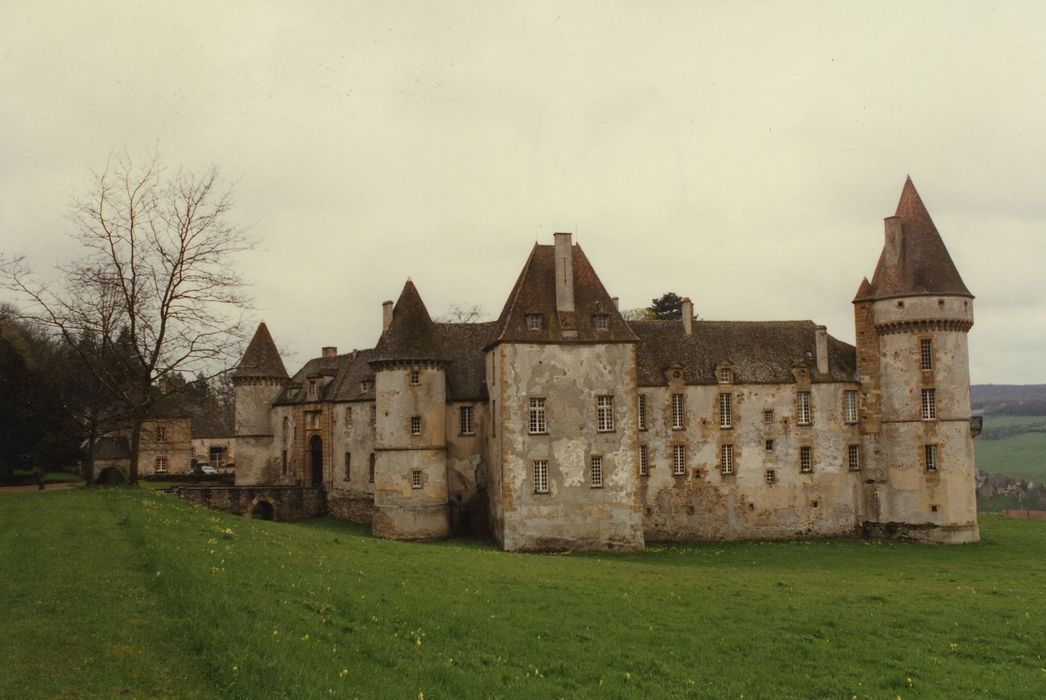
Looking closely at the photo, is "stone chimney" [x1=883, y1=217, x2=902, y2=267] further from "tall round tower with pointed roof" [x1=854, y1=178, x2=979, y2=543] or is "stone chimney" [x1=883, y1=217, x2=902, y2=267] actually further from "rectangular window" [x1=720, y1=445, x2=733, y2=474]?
"rectangular window" [x1=720, y1=445, x2=733, y2=474]

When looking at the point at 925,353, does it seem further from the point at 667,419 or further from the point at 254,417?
the point at 254,417

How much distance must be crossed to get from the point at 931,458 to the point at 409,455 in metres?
27.3

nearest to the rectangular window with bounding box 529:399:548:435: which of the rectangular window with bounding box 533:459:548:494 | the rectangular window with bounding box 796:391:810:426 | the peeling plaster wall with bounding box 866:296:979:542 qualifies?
the rectangular window with bounding box 533:459:548:494

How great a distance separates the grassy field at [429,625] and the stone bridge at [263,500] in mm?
21561

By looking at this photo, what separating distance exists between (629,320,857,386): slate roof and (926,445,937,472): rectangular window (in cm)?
528

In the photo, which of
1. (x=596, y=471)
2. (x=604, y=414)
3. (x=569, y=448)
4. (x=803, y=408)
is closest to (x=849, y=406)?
(x=803, y=408)

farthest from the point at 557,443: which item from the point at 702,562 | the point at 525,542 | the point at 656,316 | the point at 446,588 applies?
the point at 656,316

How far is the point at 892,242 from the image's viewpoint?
150 feet

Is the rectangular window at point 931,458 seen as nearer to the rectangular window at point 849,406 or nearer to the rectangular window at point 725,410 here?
the rectangular window at point 849,406

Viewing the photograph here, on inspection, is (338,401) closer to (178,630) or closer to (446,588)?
(446,588)

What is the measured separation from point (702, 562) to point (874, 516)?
569 inches

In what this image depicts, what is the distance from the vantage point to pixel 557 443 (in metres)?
39.7

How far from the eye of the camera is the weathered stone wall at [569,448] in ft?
128

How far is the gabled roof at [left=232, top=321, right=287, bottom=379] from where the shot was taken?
2168 inches
